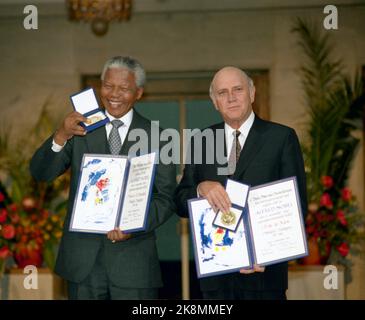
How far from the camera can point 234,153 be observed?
3.09 m

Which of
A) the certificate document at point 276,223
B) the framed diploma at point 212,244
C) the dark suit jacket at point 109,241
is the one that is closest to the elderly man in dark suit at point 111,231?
the dark suit jacket at point 109,241

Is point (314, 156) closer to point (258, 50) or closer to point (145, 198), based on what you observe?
point (258, 50)

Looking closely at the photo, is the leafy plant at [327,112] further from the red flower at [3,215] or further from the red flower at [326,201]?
the red flower at [3,215]

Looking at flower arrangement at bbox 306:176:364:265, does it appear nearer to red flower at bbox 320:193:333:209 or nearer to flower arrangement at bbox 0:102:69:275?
red flower at bbox 320:193:333:209

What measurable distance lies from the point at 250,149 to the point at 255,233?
14.5 inches

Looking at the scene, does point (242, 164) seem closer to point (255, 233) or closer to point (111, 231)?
point (255, 233)

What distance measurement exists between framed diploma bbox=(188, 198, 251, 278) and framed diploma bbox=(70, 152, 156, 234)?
0.24 meters

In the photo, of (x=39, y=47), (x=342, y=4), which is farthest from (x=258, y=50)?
(x=39, y=47)

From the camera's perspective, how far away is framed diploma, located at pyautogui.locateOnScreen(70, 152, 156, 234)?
3072 millimetres

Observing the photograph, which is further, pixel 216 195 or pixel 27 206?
pixel 27 206

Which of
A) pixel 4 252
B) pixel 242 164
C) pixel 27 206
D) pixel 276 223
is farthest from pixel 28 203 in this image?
pixel 276 223

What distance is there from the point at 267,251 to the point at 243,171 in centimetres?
36

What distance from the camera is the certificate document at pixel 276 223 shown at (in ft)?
9.87

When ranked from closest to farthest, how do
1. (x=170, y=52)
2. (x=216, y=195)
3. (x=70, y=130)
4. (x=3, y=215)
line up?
(x=216, y=195) < (x=70, y=130) < (x=3, y=215) < (x=170, y=52)
